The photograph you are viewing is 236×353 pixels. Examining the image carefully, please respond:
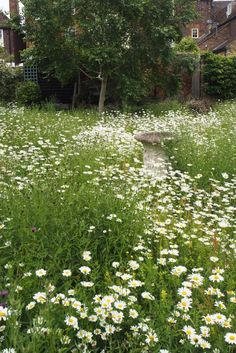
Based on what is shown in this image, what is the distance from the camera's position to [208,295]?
2.44 meters

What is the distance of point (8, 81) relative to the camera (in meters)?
16.2

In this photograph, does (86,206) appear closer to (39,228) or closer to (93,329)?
(39,228)

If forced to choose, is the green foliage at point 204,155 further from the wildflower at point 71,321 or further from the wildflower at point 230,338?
the wildflower at point 71,321

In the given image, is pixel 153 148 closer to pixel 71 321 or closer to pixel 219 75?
pixel 71 321

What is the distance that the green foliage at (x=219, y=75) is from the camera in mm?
17500

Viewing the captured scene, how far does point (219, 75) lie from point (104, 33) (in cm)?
679

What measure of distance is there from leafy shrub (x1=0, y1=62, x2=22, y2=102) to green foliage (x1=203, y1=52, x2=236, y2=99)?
27.5 ft

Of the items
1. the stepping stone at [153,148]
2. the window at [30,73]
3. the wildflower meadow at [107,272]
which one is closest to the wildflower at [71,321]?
the wildflower meadow at [107,272]

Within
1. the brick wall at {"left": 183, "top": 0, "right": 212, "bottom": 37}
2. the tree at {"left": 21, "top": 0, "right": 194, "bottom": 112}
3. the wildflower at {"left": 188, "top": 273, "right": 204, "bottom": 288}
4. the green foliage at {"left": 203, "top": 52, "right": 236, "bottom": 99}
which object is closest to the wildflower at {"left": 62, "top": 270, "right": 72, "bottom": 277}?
the wildflower at {"left": 188, "top": 273, "right": 204, "bottom": 288}

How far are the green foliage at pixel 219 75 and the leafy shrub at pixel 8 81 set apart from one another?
27.5 feet

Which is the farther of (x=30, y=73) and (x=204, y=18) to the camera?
(x=204, y=18)

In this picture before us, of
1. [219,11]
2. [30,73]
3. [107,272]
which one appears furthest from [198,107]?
[219,11]

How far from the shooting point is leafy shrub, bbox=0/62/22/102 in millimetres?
15766

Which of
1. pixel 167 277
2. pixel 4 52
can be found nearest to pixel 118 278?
pixel 167 277
